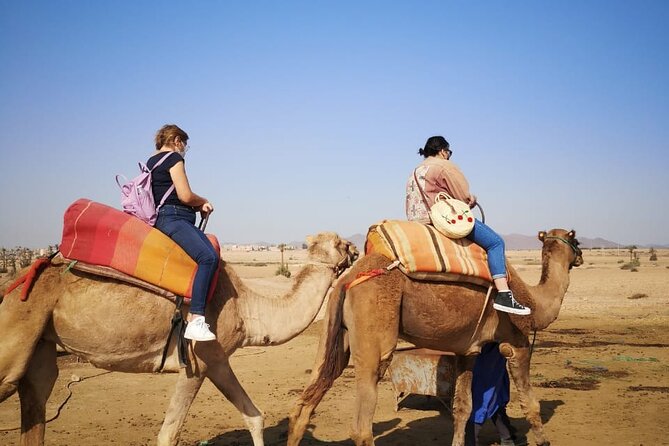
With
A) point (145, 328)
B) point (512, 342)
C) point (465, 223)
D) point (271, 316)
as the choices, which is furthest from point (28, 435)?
point (512, 342)

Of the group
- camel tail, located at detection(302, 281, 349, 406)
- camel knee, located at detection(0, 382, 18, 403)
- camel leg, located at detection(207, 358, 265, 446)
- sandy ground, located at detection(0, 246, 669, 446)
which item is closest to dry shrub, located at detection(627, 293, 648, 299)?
sandy ground, located at detection(0, 246, 669, 446)

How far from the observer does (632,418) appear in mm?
7961

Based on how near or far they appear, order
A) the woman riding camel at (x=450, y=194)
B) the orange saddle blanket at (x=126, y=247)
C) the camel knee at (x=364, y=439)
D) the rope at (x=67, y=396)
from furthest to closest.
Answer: the rope at (x=67, y=396) → the woman riding camel at (x=450, y=194) → the camel knee at (x=364, y=439) → the orange saddle blanket at (x=126, y=247)

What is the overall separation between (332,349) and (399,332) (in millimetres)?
677

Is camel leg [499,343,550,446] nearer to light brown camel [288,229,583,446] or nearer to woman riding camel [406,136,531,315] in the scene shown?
light brown camel [288,229,583,446]

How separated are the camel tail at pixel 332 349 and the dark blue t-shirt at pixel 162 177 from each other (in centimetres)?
179

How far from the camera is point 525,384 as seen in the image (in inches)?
273

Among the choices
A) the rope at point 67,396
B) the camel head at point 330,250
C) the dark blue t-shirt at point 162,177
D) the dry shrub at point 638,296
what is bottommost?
the rope at point 67,396

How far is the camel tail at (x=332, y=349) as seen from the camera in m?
5.81

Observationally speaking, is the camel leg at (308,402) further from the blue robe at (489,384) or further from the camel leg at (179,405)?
the blue robe at (489,384)

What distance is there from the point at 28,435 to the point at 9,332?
1.12m

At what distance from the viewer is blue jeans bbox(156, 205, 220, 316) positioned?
5.43 m

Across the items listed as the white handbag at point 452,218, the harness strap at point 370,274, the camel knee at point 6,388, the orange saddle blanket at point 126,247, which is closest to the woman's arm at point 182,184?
the orange saddle blanket at point 126,247

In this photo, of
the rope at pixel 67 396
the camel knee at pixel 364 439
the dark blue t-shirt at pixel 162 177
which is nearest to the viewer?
the camel knee at pixel 364 439
